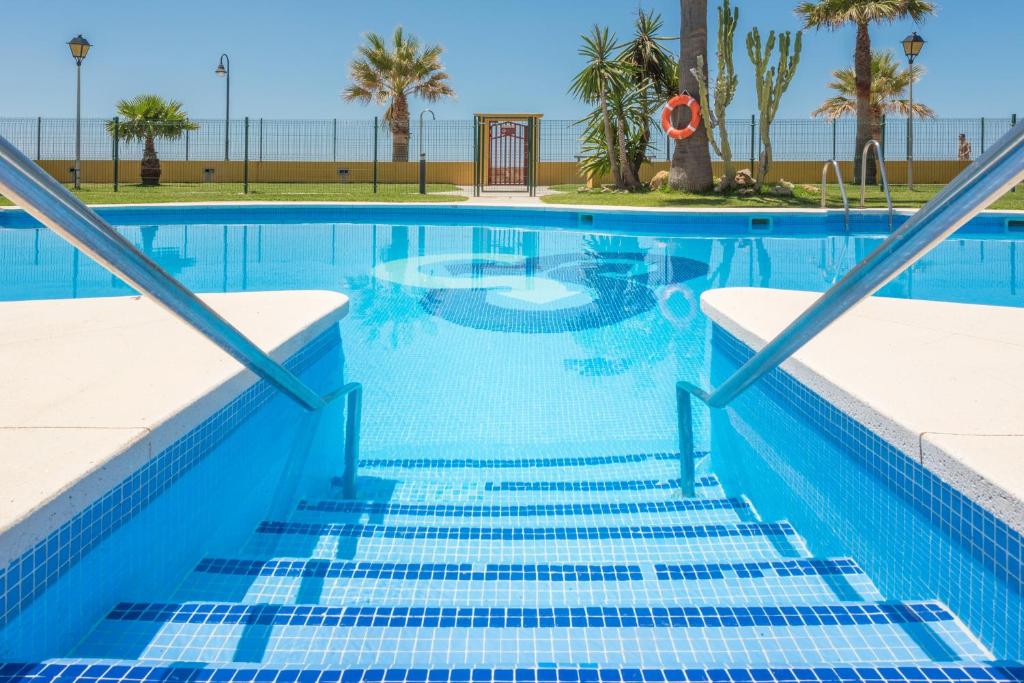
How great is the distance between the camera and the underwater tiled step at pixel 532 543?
7.25ft

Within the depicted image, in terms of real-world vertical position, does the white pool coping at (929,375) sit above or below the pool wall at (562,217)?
below

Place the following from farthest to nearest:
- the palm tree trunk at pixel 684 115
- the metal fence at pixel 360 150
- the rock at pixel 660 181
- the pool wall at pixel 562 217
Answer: the metal fence at pixel 360 150, the rock at pixel 660 181, the palm tree trunk at pixel 684 115, the pool wall at pixel 562 217

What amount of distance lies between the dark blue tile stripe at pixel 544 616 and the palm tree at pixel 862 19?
71.2 feet

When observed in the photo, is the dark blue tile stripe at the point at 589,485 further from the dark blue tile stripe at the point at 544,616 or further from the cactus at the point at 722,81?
the cactus at the point at 722,81

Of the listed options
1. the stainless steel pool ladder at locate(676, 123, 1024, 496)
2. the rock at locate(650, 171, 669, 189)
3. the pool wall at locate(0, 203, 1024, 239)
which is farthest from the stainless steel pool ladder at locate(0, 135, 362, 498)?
the rock at locate(650, 171, 669, 189)

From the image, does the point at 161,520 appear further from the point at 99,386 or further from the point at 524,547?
the point at 524,547

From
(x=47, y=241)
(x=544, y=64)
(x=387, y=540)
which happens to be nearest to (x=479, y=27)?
(x=544, y=64)

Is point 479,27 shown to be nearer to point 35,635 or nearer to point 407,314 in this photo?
point 407,314

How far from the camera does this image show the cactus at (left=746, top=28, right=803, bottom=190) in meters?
14.4

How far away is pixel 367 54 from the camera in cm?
2786

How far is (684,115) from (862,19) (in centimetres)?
976

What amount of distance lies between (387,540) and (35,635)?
972 mm

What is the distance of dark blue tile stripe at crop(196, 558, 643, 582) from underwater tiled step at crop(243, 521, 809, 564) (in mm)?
201

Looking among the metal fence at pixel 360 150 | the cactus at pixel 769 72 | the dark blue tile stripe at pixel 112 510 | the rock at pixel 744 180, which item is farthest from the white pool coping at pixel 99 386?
the metal fence at pixel 360 150
